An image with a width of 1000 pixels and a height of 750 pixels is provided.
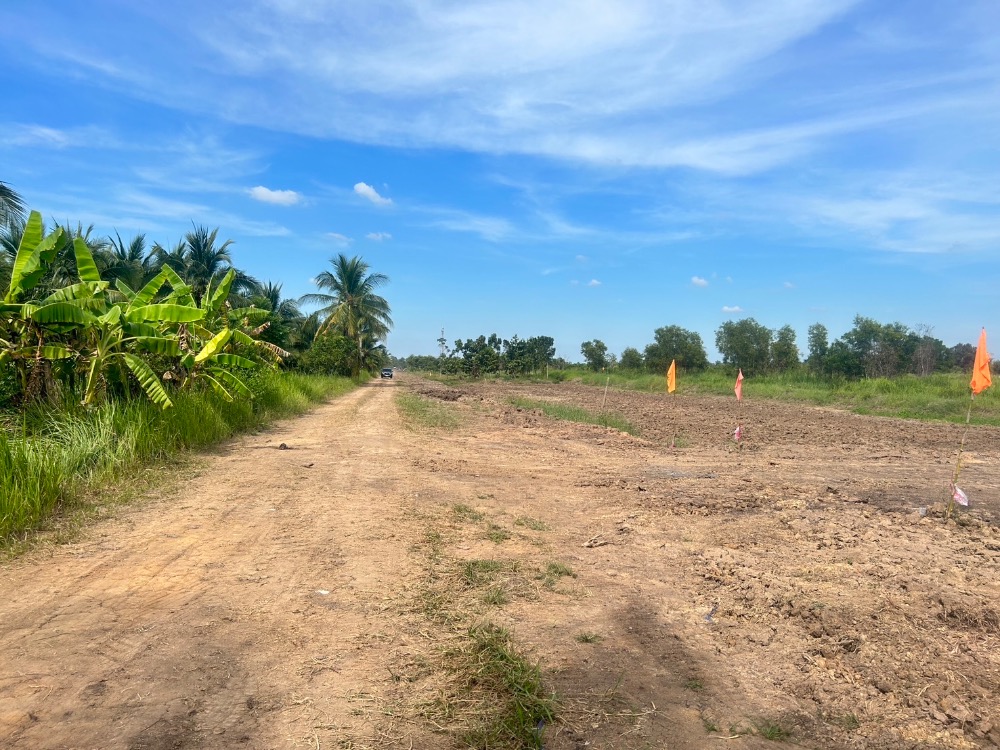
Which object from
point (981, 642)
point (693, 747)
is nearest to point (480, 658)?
point (693, 747)

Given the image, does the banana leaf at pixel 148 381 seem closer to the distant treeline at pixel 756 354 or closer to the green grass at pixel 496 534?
the green grass at pixel 496 534

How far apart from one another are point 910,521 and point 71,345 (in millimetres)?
11158

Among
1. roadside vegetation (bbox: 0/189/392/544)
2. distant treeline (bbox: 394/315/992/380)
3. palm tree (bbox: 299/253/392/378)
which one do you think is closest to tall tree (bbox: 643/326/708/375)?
distant treeline (bbox: 394/315/992/380)

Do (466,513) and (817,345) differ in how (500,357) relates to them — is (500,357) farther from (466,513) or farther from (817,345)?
(466,513)

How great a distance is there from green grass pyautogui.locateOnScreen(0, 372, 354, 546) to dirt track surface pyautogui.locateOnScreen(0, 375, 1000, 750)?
0.66 meters

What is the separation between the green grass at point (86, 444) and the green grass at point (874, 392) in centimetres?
2365

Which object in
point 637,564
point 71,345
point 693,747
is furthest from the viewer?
point 71,345

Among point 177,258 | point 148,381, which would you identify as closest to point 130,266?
point 177,258

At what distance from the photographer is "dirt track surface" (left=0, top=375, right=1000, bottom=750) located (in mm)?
2859

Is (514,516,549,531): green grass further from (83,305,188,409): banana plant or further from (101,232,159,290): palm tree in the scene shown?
(101,232,159,290): palm tree

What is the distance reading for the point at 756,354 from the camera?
1892 inches

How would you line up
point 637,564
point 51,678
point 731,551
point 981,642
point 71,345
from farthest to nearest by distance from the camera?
point 71,345, point 731,551, point 637,564, point 981,642, point 51,678

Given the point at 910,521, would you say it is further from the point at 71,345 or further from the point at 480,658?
the point at 71,345

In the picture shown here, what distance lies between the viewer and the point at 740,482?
894cm
